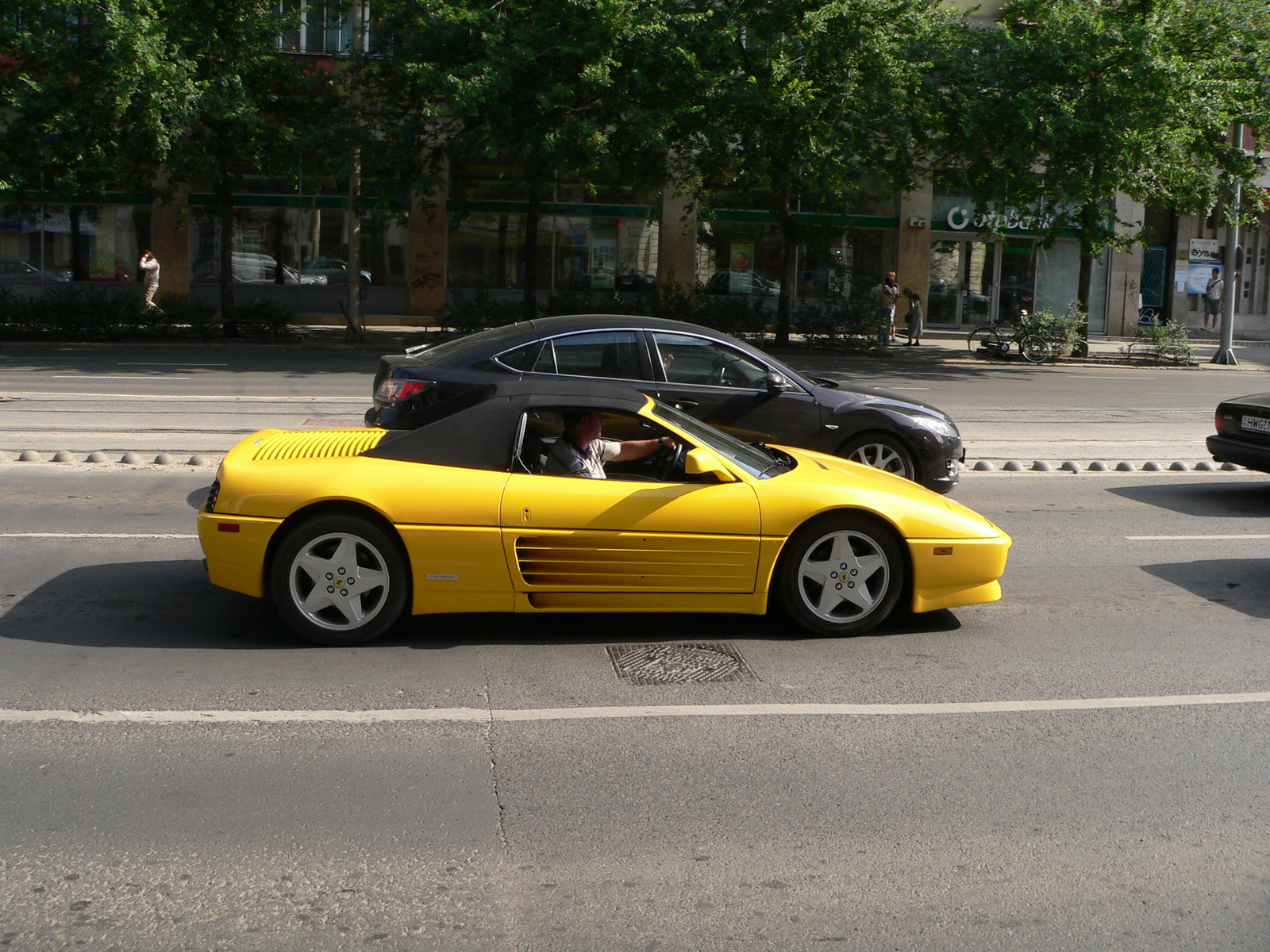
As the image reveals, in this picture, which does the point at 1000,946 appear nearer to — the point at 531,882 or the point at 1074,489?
the point at 531,882

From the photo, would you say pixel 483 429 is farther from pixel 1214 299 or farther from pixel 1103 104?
pixel 1214 299

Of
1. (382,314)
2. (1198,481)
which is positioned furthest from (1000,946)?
(382,314)

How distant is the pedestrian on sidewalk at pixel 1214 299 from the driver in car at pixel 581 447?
33769mm

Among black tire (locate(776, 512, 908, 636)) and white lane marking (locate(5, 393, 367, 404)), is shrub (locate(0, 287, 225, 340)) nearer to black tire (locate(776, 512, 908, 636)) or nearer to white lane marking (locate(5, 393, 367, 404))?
white lane marking (locate(5, 393, 367, 404))

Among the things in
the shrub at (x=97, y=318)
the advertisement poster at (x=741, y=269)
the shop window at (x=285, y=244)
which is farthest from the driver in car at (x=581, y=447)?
the advertisement poster at (x=741, y=269)

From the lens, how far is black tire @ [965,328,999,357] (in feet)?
91.2

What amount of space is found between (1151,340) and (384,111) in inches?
704

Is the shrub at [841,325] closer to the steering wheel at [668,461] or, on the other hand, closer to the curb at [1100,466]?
the curb at [1100,466]

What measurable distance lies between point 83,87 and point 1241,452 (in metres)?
21.5

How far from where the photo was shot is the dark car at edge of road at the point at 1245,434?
10531 mm

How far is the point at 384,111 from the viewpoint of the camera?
84.8ft

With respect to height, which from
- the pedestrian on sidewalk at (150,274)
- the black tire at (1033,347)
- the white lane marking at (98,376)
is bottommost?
the white lane marking at (98,376)

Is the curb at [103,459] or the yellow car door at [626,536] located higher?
the yellow car door at [626,536]

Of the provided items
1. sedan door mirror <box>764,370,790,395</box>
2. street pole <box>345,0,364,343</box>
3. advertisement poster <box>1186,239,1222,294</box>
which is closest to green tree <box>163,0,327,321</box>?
street pole <box>345,0,364,343</box>
